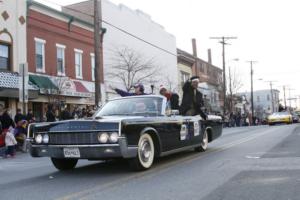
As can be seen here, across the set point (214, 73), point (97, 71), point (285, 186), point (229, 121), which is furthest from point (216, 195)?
point (214, 73)

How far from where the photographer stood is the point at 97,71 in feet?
68.4

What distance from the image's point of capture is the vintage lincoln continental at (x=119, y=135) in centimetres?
764

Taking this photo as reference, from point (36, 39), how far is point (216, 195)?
22.0 m

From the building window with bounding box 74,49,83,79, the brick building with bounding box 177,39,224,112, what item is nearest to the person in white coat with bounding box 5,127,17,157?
the building window with bounding box 74,49,83,79

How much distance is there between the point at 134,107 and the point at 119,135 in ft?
6.13

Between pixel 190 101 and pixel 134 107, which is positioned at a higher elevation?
pixel 190 101

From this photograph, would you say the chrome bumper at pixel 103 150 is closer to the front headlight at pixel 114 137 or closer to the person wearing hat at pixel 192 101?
the front headlight at pixel 114 137

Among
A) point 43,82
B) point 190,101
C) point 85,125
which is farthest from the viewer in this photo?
point 43,82

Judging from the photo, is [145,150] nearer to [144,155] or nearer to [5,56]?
[144,155]

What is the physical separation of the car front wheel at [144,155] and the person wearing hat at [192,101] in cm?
290

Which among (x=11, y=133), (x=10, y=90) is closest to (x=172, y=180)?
(x=11, y=133)

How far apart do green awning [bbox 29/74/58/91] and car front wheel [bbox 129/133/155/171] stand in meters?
17.2

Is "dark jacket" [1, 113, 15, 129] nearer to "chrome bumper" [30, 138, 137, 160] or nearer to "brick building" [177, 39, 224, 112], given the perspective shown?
"chrome bumper" [30, 138, 137, 160]

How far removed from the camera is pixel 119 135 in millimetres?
7574
